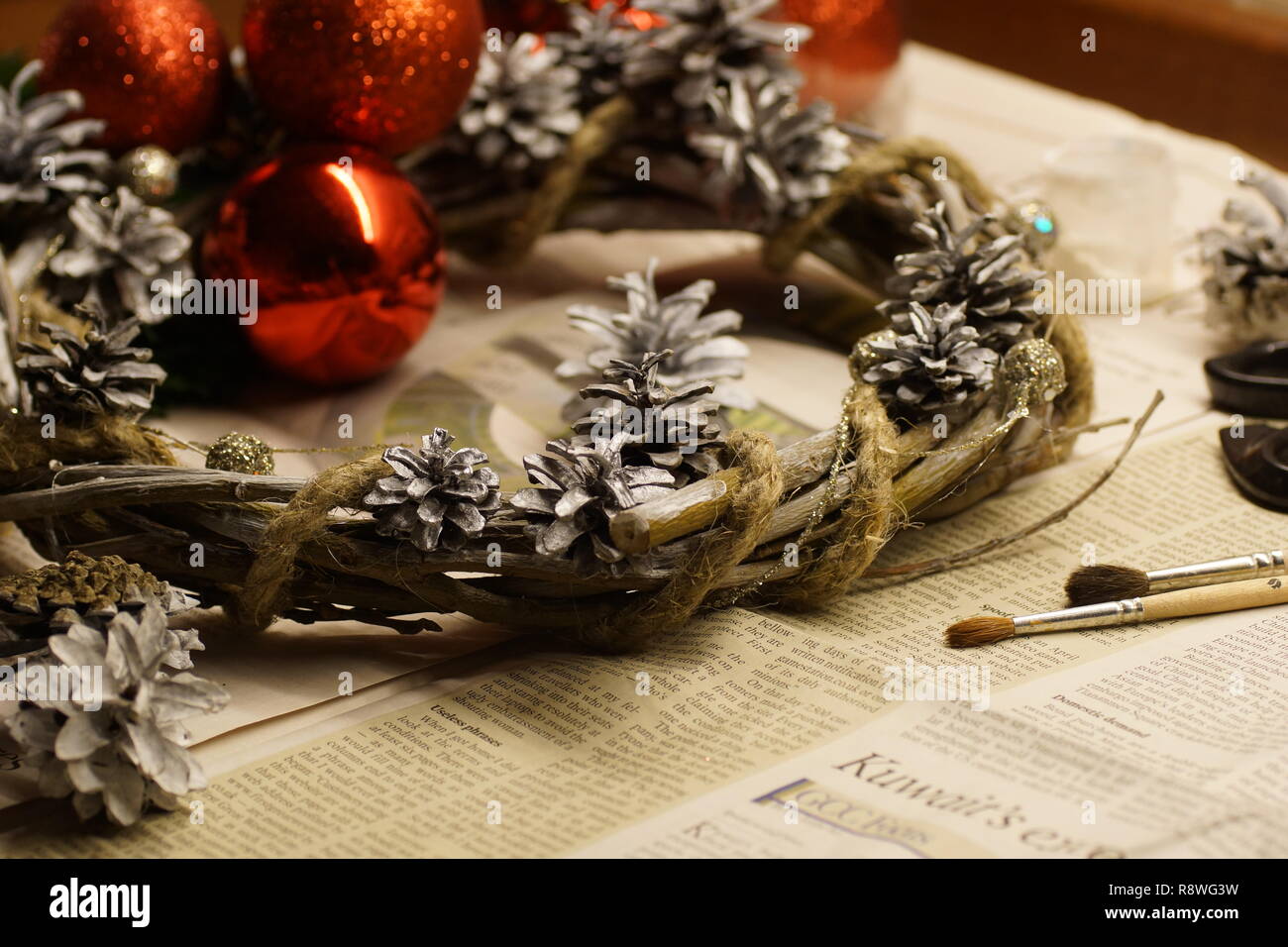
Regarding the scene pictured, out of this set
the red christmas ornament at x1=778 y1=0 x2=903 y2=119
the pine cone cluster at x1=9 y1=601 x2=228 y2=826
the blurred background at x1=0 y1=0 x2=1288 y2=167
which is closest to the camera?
the pine cone cluster at x1=9 y1=601 x2=228 y2=826

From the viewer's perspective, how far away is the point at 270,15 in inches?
37.9

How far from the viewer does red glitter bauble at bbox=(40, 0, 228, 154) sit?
3.28 feet

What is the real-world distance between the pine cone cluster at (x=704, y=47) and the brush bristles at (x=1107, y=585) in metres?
0.50

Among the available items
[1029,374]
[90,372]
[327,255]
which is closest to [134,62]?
[327,255]

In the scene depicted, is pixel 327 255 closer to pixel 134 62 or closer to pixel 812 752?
pixel 134 62

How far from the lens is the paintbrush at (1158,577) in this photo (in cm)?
78

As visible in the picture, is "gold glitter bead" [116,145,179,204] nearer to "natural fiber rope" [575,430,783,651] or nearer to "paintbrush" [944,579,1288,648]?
"natural fiber rope" [575,430,783,651]

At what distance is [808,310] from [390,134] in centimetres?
36

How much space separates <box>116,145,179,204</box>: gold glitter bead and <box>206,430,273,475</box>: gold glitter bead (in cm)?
31

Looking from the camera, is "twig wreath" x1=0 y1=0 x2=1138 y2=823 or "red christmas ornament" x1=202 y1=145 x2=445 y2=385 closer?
"twig wreath" x1=0 y1=0 x2=1138 y2=823

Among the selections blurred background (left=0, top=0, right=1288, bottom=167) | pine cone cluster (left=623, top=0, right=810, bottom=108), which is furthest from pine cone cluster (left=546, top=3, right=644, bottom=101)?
blurred background (left=0, top=0, right=1288, bottom=167)

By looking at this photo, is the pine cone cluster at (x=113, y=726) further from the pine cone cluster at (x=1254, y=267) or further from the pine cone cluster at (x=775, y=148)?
the pine cone cluster at (x=1254, y=267)
